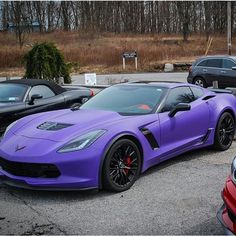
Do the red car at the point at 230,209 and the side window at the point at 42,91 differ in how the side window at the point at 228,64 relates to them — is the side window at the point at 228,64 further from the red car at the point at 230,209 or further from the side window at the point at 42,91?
the red car at the point at 230,209

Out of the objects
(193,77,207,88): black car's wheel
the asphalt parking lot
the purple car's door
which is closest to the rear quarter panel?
the purple car's door

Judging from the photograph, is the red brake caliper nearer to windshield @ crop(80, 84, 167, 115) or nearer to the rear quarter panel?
windshield @ crop(80, 84, 167, 115)

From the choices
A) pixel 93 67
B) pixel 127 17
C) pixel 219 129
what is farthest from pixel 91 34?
pixel 219 129

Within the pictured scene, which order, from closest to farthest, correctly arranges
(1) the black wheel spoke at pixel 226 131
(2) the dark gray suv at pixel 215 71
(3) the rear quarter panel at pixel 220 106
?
1. (3) the rear quarter panel at pixel 220 106
2. (1) the black wheel spoke at pixel 226 131
3. (2) the dark gray suv at pixel 215 71

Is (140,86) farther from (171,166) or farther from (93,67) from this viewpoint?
(93,67)

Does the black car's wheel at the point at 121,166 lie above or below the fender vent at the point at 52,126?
below

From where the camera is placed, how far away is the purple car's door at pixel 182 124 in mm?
6247

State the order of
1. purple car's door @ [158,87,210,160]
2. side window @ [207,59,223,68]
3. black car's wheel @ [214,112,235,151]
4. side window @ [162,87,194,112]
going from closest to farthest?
purple car's door @ [158,87,210,160]
side window @ [162,87,194,112]
black car's wheel @ [214,112,235,151]
side window @ [207,59,223,68]

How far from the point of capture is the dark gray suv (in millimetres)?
18250

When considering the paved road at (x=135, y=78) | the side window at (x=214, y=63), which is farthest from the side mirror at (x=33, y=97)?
the paved road at (x=135, y=78)

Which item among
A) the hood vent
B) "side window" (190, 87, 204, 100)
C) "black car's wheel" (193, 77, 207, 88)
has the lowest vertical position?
"black car's wheel" (193, 77, 207, 88)

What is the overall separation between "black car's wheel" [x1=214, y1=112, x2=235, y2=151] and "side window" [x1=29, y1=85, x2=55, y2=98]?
4133mm

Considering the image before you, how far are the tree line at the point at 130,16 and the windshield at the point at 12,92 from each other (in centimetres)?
5883

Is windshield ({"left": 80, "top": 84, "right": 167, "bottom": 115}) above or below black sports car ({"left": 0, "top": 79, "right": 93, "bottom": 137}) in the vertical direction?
above
